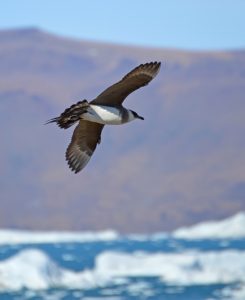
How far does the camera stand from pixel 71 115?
7590 mm

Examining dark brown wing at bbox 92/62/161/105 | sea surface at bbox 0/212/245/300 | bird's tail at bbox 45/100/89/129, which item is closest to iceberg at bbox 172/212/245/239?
sea surface at bbox 0/212/245/300

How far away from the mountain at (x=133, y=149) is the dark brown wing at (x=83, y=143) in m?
43.1

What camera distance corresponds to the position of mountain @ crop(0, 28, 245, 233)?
182 ft

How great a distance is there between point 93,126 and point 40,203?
49387 millimetres

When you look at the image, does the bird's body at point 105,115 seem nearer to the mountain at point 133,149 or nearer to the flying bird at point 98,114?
the flying bird at point 98,114

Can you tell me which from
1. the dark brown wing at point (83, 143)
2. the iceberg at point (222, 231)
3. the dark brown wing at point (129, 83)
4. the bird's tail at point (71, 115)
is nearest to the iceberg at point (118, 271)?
the iceberg at point (222, 231)

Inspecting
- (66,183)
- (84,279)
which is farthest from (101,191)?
(84,279)

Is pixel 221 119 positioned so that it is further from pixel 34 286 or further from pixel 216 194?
pixel 34 286

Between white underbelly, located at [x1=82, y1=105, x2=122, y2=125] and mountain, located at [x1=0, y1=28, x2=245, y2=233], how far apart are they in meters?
44.1

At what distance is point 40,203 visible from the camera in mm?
57969

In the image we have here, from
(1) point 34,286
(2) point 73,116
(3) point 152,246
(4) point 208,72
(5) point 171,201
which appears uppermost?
(4) point 208,72

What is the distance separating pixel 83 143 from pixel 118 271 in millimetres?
17556

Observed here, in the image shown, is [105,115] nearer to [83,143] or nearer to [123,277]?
[83,143]

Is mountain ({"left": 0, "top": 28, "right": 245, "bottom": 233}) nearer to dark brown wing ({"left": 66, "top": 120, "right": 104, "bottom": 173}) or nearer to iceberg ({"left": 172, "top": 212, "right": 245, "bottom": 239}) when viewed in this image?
iceberg ({"left": 172, "top": 212, "right": 245, "bottom": 239})
